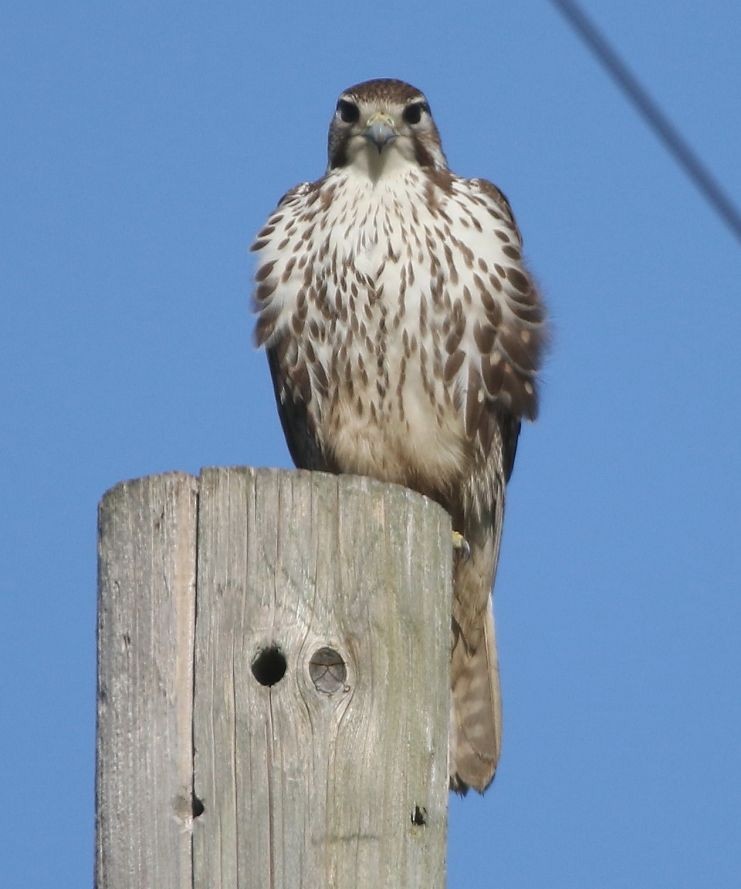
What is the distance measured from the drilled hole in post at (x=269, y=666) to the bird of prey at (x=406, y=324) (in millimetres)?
2102

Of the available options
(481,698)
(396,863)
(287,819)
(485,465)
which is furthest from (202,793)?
(485,465)

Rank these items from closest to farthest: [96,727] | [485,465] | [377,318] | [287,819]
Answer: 1. [287,819]
2. [96,727]
3. [377,318]
4. [485,465]

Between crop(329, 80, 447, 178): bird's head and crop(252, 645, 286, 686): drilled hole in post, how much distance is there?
282 centimetres

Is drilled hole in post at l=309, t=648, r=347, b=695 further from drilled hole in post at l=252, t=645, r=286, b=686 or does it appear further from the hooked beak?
the hooked beak

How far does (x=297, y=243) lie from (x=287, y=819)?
2900mm

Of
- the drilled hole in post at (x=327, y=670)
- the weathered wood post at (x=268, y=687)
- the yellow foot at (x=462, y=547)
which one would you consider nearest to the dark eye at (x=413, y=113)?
the yellow foot at (x=462, y=547)

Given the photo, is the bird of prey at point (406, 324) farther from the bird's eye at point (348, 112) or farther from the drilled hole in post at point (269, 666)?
the drilled hole in post at point (269, 666)

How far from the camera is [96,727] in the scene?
2.92m

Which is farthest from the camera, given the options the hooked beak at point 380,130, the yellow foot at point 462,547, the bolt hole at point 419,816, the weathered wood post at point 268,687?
the hooked beak at point 380,130

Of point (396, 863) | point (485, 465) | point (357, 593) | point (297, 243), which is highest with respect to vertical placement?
point (297, 243)

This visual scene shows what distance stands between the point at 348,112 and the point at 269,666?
9.88 ft

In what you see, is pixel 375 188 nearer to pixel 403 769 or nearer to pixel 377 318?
pixel 377 318

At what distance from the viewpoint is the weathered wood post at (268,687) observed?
2.74m

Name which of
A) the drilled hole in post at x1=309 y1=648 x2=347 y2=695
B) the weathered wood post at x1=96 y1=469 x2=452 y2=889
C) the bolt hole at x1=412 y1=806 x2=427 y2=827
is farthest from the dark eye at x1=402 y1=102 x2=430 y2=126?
the bolt hole at x1=412 y1=806 x2=427 y2=827
